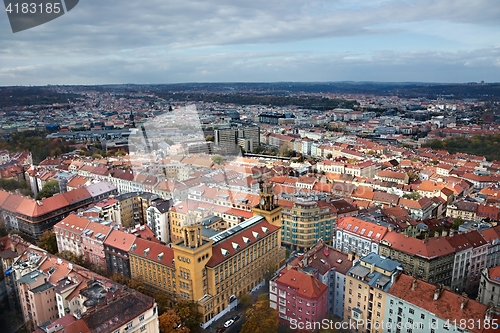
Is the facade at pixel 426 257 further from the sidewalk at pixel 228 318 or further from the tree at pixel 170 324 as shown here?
the tree at pixel 170 324

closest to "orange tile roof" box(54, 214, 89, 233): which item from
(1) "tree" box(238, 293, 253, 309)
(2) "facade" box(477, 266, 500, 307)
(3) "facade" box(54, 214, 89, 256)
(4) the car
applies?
(3) "facade" box(54, 214, 89, 256)

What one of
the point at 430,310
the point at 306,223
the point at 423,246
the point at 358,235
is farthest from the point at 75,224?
the point at 423,246

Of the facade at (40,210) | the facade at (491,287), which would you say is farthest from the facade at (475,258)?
the facade at (40,210)

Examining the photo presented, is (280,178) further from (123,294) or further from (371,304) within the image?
(123,294)

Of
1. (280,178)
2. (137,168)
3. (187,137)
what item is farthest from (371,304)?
(187,137)

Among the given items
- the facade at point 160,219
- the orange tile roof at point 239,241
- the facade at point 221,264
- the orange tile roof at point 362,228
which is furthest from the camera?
the facade at point 160,219

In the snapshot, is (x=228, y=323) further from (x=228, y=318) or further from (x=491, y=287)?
(x=491, y=287)

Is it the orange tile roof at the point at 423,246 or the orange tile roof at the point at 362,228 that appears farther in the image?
the orange tile roof at the point at 362,228
